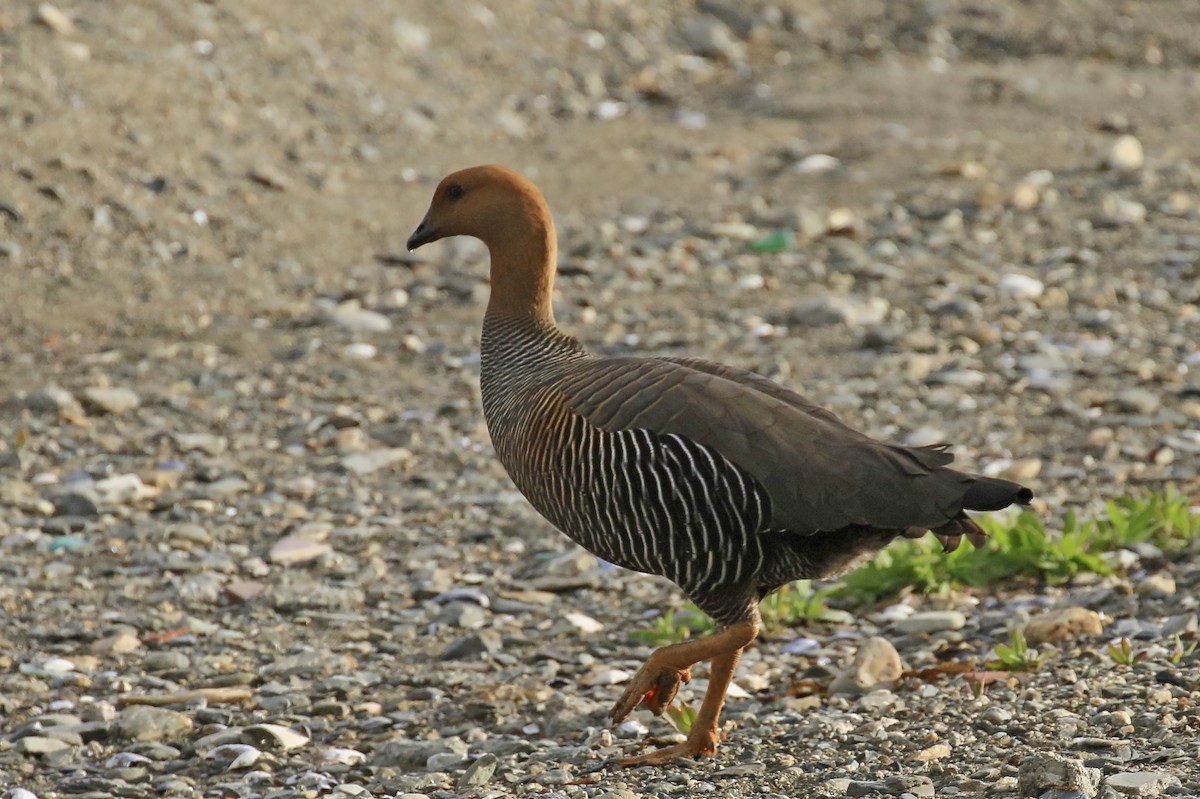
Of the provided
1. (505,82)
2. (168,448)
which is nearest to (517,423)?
(168,448)

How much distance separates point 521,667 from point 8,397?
3.88 metres

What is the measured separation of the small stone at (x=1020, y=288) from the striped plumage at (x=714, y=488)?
525cm

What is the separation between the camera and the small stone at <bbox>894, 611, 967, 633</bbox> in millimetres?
6441

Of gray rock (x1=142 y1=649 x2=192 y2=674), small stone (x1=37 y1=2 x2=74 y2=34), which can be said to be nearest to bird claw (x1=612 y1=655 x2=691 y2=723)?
gray rock (x1=142 y1=649 x2=192 y2=674)

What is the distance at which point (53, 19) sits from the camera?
12.3 metres

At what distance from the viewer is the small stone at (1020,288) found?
34.3 feet

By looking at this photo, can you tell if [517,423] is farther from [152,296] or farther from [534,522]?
[152,296]

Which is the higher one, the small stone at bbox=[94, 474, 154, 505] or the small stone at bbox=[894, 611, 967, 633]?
the small stone at bbox=[894, 611, 967, 633]

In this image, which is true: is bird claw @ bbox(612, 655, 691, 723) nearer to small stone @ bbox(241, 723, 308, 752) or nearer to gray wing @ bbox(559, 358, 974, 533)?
gray wing @ bbox(559, 358, 974, 533)

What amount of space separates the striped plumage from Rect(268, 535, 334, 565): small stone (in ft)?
6.58

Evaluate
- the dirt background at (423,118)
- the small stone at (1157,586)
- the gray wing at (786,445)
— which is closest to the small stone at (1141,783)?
the gray wing at (786,445)

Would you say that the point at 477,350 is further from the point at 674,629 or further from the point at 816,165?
the point at 816,165

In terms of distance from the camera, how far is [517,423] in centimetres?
571

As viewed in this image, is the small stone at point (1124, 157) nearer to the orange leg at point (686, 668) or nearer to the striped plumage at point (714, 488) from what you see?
the striped plumage at point (714, 488)
